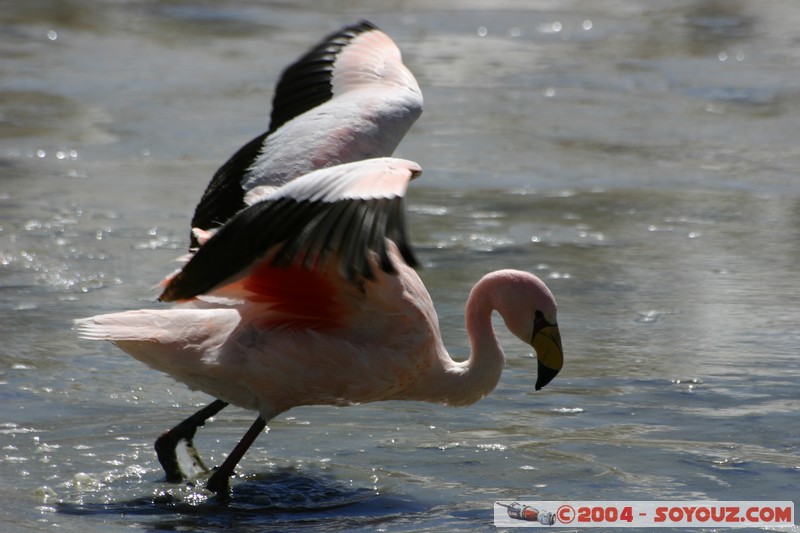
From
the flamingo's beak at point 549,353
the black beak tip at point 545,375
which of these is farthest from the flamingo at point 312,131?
the black beak tip at point 545,375

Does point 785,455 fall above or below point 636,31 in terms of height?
below

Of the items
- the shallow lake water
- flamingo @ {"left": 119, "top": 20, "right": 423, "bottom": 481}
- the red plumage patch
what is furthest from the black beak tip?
flamingo @ {"left": 119, "top": 20, "right": 423, "bottom": 481}

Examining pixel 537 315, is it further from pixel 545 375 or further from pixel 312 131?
pixel 312 131

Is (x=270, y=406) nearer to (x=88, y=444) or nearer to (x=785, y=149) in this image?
(x=88, y=444)

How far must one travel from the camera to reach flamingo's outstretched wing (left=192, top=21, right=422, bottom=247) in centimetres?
538

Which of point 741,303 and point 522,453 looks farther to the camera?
point 741,303

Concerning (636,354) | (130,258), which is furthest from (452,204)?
(636,354)

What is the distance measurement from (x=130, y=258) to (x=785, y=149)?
543 centimetres

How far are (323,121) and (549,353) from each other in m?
1.33

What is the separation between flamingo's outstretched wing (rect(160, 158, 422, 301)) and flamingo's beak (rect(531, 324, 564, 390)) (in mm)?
1077

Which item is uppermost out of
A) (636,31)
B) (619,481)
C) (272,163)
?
(636,31)

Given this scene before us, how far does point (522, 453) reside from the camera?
527cm

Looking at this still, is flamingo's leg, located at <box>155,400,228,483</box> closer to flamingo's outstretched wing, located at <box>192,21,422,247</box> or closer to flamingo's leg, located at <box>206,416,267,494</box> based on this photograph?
flamingo's leg, located at <box>206,416,267,494</box>

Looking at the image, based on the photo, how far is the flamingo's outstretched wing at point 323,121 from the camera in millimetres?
5379
